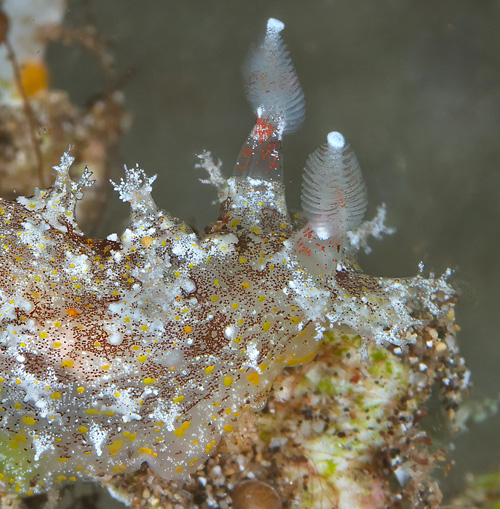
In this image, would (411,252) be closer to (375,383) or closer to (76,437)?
(375,383)

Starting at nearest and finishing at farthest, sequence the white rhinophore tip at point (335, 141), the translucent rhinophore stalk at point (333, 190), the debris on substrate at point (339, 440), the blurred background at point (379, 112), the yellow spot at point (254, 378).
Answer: the white rhinophore tip at point (335, 141) → the translucent rhinophore stalk at point (333, 190) → the blurred background at point (379, 112) → the yellow spot at point (254, 378) → the debris on substrate at point (339, 440)

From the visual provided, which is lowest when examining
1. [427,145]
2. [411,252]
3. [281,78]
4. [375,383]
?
[375,383]

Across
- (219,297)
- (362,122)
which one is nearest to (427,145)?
(362,122)

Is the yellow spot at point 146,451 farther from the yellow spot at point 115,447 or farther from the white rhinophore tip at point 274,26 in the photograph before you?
the white rhinophore tip at point 274,26

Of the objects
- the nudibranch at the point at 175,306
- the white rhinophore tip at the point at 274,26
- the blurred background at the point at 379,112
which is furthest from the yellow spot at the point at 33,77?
the white rhinophore tip at the point at 274,26

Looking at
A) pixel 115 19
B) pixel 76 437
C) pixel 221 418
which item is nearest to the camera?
pixel 76 437

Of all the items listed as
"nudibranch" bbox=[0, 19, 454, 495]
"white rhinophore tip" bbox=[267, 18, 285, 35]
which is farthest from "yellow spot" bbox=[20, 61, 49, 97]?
"white rhinophore tip" bbox=[267, 18, 285, 35]

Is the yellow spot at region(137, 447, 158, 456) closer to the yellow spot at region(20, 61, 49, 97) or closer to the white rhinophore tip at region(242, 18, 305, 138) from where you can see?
the white rhinophore tip at region(242, 18, 305, 138)
